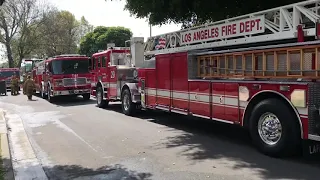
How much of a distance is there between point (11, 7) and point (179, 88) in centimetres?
4475

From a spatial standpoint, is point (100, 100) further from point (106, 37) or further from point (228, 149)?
point (106, 37)

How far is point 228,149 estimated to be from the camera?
7.66m

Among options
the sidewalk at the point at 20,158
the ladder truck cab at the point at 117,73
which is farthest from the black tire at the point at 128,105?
the sidewalk at the point at 20,158

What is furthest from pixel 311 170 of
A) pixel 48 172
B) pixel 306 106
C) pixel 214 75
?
pixel 48 172

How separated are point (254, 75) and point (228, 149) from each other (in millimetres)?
1609

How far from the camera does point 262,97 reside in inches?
286

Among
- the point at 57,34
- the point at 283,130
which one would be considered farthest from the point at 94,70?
the point at 57,34

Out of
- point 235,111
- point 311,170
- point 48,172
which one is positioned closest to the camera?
point 311,170

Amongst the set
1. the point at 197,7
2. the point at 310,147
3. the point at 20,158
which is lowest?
the point at 20,158

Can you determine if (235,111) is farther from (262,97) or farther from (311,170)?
(311,170)

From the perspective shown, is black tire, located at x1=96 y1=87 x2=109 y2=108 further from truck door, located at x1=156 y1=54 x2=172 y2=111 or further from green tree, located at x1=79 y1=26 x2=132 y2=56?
green tree, located at x1=79 y1=26 x2=132 y2=56

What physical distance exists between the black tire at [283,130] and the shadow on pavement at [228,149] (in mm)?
158

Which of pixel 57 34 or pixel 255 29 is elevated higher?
pixel 57 34

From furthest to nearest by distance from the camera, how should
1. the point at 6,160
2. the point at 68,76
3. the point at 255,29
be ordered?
the point at 68,76 < the point at 255,29 < the point at 6,160
